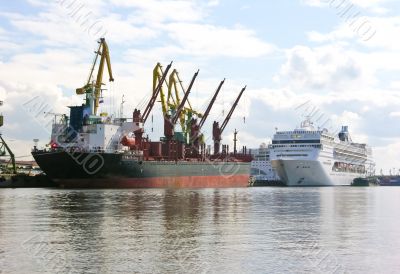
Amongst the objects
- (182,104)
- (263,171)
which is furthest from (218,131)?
(263,171)

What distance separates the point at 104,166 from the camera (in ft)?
247

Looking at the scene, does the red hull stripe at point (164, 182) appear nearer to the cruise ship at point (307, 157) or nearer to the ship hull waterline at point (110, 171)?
the ship hull waterline at point (110, 171)

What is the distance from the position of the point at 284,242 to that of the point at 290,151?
99.3 metres

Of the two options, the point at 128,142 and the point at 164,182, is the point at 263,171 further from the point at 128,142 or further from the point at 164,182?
the point at 128,142

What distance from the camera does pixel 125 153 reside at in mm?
80250

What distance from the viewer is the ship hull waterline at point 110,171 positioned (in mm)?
73688

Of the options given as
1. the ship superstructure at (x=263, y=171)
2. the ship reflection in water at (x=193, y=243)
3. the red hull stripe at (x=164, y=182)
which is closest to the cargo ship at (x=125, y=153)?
the red hull stripe at (x=164, y=182)

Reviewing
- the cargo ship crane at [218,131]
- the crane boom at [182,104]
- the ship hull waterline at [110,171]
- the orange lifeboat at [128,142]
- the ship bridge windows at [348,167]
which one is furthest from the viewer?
the ship bridge windows at [348,167]

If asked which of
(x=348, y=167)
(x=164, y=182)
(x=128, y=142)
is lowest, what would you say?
(x=164, y=182)

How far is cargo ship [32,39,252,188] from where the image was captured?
7462 cm

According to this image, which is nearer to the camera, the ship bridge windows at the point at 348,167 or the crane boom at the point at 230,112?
the crane boom at the point at 230,112

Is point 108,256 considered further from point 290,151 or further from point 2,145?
point 290,151

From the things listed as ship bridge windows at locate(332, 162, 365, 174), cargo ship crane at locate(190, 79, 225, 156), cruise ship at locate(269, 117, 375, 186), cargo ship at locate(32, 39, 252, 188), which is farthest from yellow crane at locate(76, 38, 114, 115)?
ship bridge windows at locate(332, 162, 365, 174)

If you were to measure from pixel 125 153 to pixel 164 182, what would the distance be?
886 centimetres
